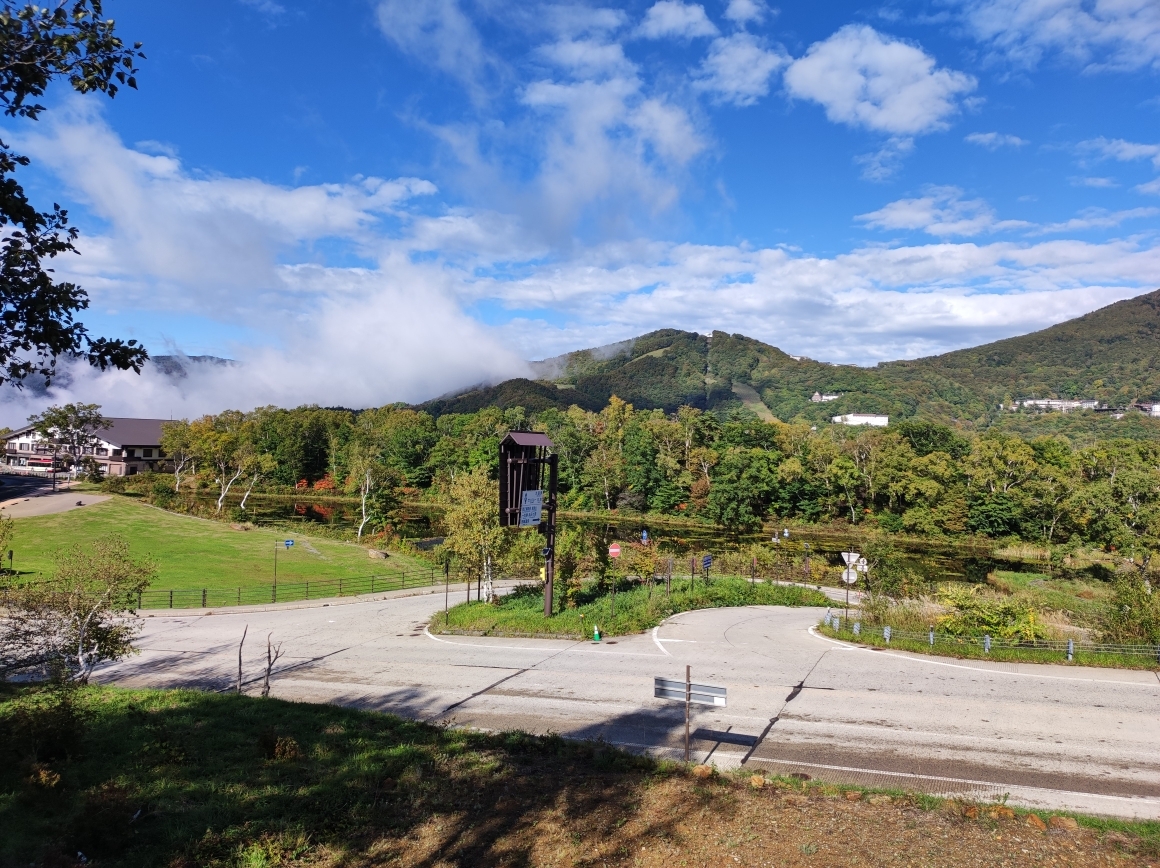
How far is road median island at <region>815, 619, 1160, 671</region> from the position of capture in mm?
18641

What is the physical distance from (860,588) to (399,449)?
7520cm

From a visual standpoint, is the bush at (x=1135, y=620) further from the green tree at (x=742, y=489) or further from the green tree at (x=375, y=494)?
the green tree at (x=742, y=489)

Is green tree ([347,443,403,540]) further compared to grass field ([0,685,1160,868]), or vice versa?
green tree ([347,443,403,540])

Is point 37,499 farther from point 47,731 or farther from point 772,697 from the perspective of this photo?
point 772,697

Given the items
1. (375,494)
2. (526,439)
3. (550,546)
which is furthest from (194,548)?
(526,439)

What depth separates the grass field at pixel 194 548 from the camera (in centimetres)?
3566

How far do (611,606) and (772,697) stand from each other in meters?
9.73

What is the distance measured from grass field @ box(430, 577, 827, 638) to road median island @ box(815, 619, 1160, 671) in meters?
7.37

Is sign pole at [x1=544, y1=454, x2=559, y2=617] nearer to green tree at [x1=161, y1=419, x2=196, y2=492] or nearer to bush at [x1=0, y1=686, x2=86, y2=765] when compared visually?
bush at [x1=0, y1=686, x2=86, y2=765]

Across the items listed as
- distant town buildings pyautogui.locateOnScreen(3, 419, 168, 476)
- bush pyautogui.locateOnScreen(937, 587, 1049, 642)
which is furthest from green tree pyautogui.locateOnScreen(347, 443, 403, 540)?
distant town buildings pyautogui.locateOnScreen(3, 419, 168, 476)

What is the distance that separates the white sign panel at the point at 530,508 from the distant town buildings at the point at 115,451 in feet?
289

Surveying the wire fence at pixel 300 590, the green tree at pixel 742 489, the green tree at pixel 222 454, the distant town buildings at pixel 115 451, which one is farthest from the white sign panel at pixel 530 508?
A: the distant town buildings at pixel 115 451

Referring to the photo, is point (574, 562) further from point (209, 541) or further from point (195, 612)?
point (209, 541)

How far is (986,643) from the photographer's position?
1961 centimetres
